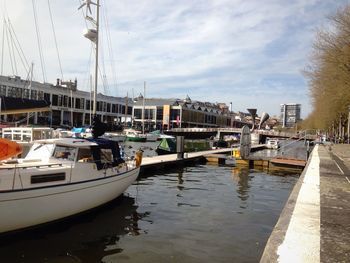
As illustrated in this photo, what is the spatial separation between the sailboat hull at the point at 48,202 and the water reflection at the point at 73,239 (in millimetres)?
345

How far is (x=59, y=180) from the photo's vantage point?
40.3ft

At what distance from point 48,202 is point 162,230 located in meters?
3.74

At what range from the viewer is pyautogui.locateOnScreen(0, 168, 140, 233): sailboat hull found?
10.5 m

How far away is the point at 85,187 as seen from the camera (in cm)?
1333

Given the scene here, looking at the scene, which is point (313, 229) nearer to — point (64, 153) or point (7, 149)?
point (7, 149)

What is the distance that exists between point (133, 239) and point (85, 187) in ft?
8.71

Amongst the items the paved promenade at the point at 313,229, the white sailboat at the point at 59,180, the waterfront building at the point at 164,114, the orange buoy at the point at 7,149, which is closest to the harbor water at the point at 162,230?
the white sailboat at the point at 59,180

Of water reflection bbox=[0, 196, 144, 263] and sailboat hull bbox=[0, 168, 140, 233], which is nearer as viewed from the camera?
water reflection bbox=[0, 196, 144, 263]

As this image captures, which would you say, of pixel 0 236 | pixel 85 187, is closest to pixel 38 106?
pixel 85 187

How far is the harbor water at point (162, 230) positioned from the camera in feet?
34.2

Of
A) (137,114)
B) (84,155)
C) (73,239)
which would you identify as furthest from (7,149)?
(137,114)

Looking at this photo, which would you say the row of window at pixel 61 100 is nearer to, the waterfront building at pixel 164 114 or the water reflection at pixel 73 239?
the waterfront building at pixel 164 114

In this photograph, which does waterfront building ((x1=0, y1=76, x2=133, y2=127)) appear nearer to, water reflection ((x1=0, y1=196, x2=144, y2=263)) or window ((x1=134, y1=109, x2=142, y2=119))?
window ((x1=134, y1=109, x2=142, y2=119))

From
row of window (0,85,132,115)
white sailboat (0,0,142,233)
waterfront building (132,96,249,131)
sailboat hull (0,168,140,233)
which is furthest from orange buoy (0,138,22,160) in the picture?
waterfront building (132,96,249,131)
